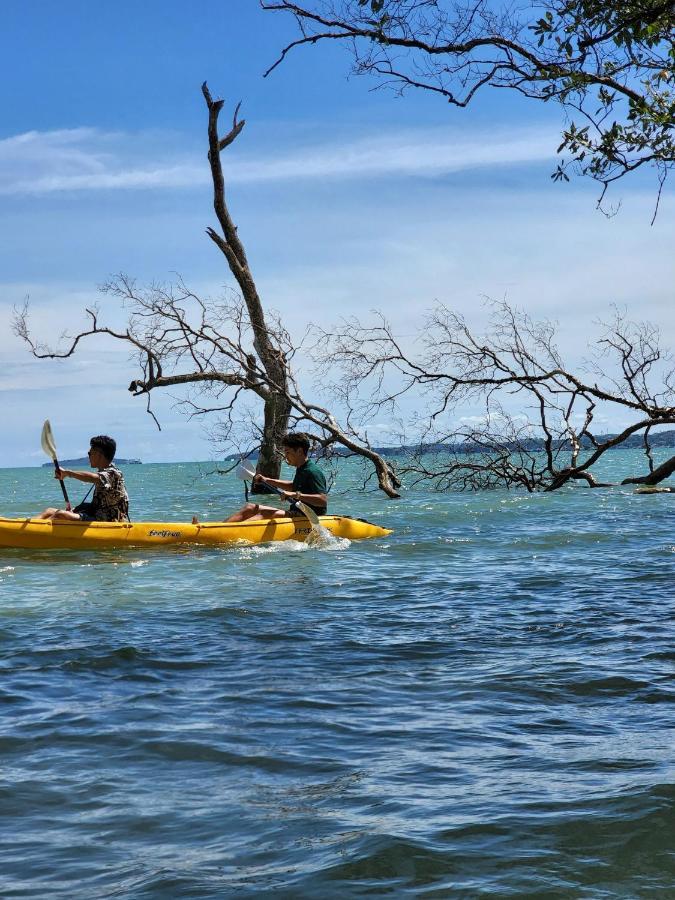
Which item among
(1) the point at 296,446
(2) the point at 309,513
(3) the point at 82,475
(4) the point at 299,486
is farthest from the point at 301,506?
(3) the point at 82,475

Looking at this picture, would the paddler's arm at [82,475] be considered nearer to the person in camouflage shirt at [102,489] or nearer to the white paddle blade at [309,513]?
the person in camouflage shirt at [102,489]

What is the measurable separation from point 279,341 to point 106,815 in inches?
694

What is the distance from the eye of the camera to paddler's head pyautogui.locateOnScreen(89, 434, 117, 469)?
11.2 meters

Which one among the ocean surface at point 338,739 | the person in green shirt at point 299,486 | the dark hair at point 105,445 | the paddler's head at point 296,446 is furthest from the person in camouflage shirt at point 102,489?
the ocean surface at point 338,739

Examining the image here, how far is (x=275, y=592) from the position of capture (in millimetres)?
8875

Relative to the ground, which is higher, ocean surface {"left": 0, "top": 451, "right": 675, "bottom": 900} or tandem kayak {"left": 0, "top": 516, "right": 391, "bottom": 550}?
tandem kayak {"left": 0, "top": 516, "right": 391, "bottom": 550}

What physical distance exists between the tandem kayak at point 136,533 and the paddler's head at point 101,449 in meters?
0.82

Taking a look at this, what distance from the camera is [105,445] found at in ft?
37.0

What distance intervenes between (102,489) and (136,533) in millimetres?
652

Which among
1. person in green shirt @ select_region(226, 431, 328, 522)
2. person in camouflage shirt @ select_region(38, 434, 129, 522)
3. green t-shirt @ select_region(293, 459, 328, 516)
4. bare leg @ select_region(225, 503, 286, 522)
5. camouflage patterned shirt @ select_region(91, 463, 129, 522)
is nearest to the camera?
person in camouflage shirt @ select_region(38, 434, 129, 522)

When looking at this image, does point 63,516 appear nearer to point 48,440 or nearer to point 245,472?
point 48,440

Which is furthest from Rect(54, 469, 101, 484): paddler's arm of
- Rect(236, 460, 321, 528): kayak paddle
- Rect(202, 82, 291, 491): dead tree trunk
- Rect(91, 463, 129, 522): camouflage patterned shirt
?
Rect(202, 82, 291, 491): dead tree trunk

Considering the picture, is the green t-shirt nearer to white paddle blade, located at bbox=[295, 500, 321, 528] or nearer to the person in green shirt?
the person in green shirt

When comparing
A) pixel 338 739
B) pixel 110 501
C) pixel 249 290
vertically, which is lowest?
pixel 338 739
